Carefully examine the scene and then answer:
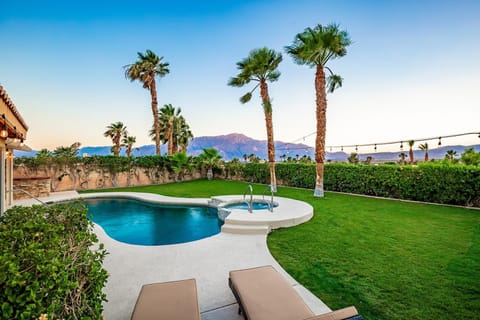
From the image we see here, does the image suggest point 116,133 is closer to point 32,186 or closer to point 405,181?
point 32,186

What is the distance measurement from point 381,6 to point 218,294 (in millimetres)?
13081

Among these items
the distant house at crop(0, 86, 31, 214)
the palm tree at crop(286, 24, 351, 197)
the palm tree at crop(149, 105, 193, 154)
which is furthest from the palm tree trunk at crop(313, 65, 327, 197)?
the palm tree at crop(149, 105, 193, 154)

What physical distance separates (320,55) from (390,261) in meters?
9.19

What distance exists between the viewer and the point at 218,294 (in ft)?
10.2

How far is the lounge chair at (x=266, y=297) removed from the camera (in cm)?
214

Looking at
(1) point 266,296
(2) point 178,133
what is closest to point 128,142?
(2) point 178,133

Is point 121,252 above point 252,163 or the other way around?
the other way around

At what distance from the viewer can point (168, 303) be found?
2.28m

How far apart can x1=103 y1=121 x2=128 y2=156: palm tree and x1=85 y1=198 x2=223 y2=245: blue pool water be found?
2206 centimetres

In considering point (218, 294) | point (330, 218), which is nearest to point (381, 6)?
point (330, 218)

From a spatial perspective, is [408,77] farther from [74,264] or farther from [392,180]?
[74,264]

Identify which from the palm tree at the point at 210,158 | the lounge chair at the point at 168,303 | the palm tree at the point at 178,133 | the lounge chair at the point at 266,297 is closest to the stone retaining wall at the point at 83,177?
the palm tree at the point at 210,158

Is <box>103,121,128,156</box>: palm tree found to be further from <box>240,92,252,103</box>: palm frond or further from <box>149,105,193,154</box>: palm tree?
<box>240,92,252,103</box>: palm frond

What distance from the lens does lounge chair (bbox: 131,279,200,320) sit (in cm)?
208
